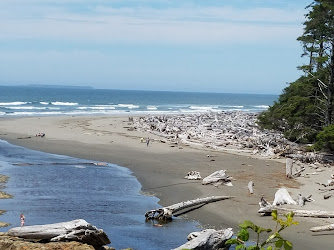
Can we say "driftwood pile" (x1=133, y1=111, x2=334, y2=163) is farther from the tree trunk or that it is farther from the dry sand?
the tree trunk

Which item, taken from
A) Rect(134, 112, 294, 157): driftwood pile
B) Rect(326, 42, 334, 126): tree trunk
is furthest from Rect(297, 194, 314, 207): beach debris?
Rect(134, 112, 294, 157): driftwood pile

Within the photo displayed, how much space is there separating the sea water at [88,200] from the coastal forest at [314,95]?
9.27m

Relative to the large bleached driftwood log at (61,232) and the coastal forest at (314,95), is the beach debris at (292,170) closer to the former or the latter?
the coastal forest at (314,95)

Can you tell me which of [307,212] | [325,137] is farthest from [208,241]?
[325,137]

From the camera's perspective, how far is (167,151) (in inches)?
1005

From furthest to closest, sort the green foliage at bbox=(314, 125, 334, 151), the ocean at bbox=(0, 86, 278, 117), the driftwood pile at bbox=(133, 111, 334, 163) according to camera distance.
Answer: the ocean at bbox=(0, 86, 278, 117), the driftwood pile at bbox=(133, 111, 334, 163), the green foliage at bbox=(314, 125, 334, 151)

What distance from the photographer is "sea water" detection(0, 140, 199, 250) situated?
36.4 ft

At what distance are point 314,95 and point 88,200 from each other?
46.6 feet

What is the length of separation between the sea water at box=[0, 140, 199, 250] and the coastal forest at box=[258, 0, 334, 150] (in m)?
9.27

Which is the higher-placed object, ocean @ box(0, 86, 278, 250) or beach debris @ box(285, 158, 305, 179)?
beach debris @ box(285, 158, 305, 179)

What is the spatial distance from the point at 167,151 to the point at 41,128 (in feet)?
50.2

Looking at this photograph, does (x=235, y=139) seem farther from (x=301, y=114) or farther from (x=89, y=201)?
(x=89, y=201)

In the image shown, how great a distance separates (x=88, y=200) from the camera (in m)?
14.6

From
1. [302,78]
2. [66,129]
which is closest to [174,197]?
[302,78]
